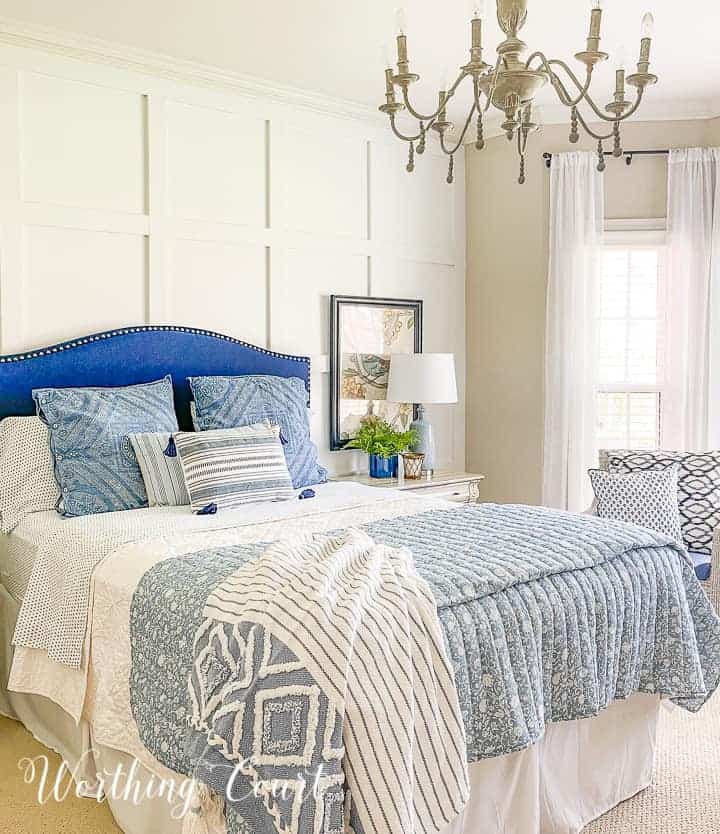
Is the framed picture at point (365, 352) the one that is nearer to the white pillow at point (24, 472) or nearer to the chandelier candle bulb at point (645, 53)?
the white pillow at point (24, 472)

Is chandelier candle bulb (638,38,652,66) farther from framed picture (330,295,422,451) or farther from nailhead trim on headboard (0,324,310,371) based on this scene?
framed picture (330,295,422,451)

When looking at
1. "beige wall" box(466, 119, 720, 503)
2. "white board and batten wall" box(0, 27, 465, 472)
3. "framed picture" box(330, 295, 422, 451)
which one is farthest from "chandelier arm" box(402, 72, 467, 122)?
"beige wall" box(466, 119, 720, 503)

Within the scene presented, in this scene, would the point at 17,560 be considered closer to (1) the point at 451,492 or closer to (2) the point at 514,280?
(1) the point at 451,492

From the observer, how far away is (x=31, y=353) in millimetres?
3590

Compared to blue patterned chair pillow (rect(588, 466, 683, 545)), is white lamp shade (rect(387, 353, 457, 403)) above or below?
above

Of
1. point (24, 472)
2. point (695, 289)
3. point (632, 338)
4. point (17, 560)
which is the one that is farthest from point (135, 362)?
point (695, 289)

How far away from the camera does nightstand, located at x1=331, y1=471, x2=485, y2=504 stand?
4496 millimetres

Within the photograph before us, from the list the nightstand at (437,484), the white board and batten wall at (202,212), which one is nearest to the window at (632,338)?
the nightstand at (437,484)

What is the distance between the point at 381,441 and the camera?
4660mm

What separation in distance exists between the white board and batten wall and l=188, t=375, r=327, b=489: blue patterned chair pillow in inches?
16.6

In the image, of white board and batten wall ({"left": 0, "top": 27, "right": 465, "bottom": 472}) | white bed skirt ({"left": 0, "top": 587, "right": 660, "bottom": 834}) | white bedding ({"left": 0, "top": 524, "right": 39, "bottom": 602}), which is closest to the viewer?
white bed skirt ({"left": 0, "top": 587, "right": 660, "bottom": 834})

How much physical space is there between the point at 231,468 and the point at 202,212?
4.77 ft

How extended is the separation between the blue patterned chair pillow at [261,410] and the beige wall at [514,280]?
158 centimetres

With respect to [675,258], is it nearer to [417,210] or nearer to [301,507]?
[417,210]
